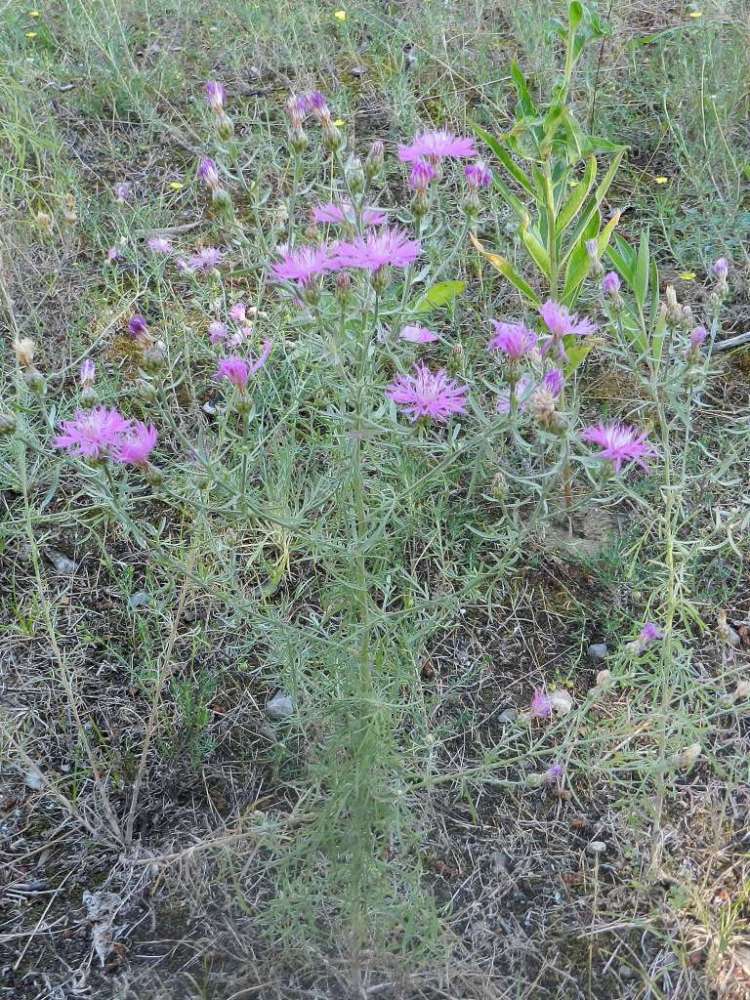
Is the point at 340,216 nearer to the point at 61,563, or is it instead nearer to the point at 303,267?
the point at 303,267

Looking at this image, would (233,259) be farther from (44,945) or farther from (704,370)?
(44,945)

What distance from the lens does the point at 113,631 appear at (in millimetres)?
2133

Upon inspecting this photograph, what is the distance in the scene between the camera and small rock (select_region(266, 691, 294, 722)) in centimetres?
197

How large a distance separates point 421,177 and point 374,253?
0.23 m

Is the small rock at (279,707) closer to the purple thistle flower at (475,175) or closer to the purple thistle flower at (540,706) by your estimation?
the purple thistle flower at (540,706)

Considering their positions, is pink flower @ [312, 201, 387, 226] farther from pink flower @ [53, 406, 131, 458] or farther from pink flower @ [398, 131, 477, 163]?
pink flower @ [53, 406, 131, 458]

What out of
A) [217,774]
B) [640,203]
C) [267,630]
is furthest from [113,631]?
[640,203]

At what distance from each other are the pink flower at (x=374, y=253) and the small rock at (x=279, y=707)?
928mm

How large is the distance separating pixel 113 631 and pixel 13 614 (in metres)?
0.23

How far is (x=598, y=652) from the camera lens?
209 centimetres

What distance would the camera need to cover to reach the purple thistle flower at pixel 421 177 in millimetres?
1535

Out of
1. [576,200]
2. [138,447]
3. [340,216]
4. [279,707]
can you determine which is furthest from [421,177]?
[279,707]

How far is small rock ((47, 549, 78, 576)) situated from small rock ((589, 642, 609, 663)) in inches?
44.5

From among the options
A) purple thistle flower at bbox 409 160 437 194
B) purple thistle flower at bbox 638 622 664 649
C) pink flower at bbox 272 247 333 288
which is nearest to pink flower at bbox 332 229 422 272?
pink flower at bbox 272 247 333 288
